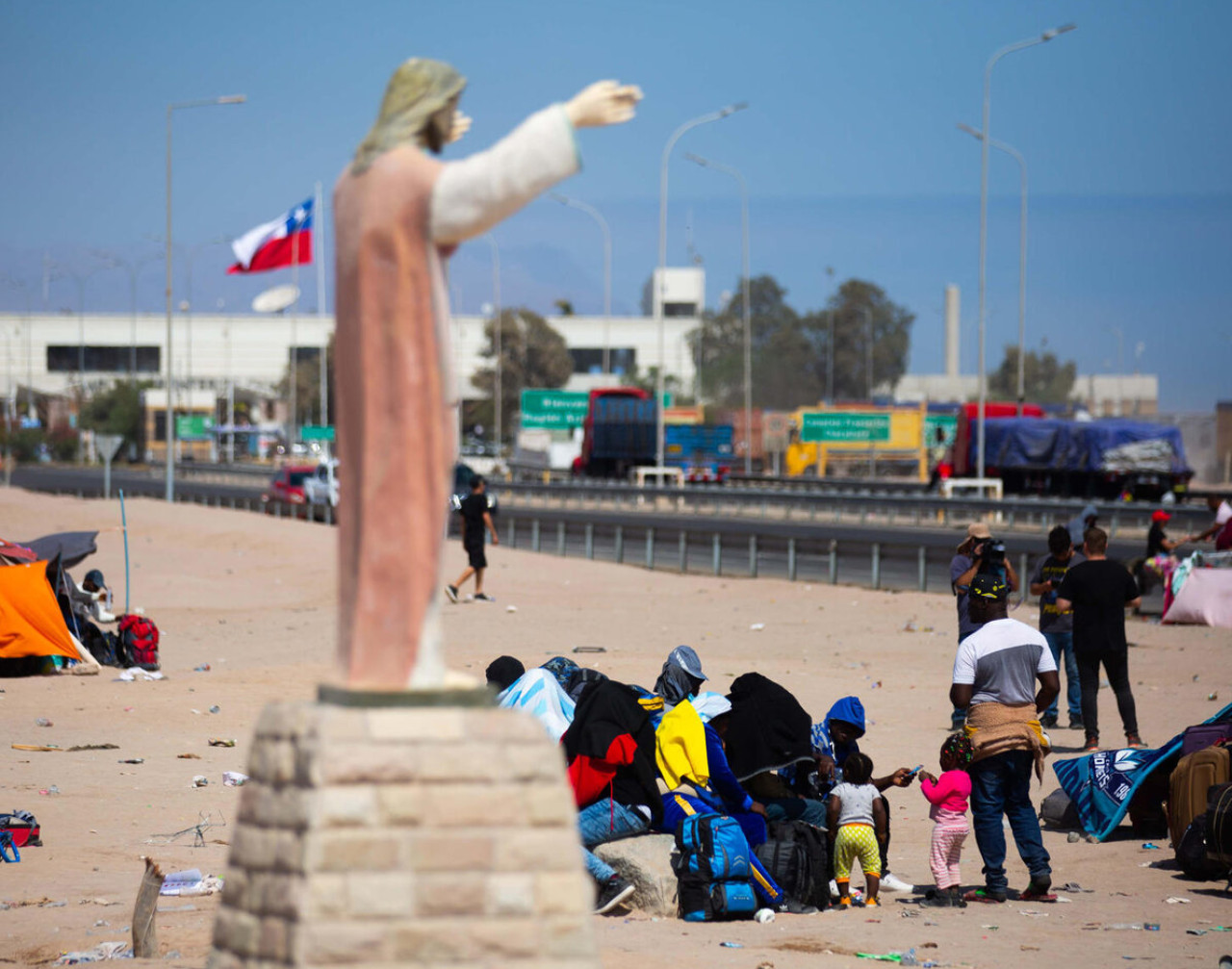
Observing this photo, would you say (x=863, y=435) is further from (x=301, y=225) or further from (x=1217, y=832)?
(x=1217, y=832)

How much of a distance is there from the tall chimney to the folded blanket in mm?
143894

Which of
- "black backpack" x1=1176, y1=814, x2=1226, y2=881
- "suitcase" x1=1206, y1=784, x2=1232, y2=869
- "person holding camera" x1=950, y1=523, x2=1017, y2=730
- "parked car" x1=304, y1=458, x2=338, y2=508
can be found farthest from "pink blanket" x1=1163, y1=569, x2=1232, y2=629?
"parked car" x1=304, y1=458, x2=338, y2=508

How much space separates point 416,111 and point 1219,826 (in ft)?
21.0

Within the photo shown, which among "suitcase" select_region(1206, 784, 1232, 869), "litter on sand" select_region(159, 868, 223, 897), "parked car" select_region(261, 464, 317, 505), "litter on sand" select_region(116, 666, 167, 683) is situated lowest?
"litter on sand" select_region(116, 666, 167, 683)

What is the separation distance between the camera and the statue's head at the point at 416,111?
5.16 meters

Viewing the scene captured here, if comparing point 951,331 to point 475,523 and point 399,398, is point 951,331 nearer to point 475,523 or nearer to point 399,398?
point 475,523

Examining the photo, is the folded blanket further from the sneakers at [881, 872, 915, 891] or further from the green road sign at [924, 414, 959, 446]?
the green road sign at [924, 414, 959, 446]

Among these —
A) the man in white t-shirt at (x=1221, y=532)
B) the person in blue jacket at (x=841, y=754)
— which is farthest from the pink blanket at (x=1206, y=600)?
the person in blue jacket at (x=841, y=754)

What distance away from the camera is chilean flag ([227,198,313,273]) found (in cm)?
3766

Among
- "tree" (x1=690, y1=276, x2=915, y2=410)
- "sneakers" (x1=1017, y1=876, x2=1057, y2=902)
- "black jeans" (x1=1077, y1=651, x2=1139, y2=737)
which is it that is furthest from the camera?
"tree" (x1=690, y1=276, x2=915, y2=410)

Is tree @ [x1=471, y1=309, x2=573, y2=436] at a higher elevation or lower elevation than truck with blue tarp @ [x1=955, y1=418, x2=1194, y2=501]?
higher

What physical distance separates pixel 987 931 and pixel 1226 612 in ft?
47.7

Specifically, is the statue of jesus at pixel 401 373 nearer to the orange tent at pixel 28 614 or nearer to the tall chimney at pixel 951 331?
the orange tent at pixel 28 614

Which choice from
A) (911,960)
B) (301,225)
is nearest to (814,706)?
(911,960)
